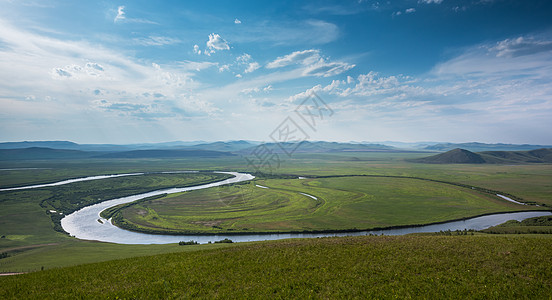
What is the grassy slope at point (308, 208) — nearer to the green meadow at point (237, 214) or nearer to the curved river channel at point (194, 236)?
the green meadow at point (237, 214)

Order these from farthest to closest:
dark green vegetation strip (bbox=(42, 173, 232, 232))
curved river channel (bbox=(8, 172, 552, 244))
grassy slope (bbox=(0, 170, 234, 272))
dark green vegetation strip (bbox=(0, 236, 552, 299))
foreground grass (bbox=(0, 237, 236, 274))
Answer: dark green vegetation strip (bbox=(42, 173, 232, 232)), curved river channel (bbox=(8, 172, 552, 244)), grassy slope (bbox=(0, 170, 234, 272)), foreground grass (bbox=(0, 237, 236, 274)), dark green vegetation strip (bbox=(0, 236, 552, 299))

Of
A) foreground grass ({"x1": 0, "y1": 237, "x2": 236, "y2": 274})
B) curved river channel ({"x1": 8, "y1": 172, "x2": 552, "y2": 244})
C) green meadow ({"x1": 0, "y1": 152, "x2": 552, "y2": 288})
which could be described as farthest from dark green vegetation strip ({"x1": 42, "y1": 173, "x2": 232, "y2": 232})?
foreground grass ({"x1": 0, "y1": 237, "x2": 236, "y2": 274})

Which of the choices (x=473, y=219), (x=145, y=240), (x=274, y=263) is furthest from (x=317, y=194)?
(x=274, y=263)

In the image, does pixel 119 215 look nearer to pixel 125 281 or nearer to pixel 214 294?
pixel 125 281

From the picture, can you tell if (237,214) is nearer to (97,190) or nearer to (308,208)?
(308,208)

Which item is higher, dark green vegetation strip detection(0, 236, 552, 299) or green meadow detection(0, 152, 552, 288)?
dark green vegetation strip detection(0, 236, 552, 299)

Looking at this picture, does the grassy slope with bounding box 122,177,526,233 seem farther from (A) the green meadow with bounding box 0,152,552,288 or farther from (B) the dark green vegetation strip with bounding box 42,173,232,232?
(B) the dark green vegetation strip with bounding box 42,173,232,232

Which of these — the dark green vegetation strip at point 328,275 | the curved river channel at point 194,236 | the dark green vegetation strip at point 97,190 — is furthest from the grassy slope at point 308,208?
the dark green vegetation strip at point 328,275
